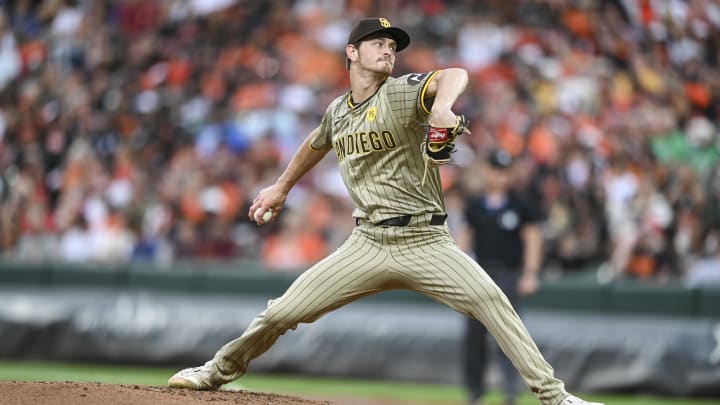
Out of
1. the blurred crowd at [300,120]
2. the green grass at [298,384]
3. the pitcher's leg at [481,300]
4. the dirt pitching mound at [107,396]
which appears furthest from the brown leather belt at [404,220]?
the blurred crowd at [300,120]

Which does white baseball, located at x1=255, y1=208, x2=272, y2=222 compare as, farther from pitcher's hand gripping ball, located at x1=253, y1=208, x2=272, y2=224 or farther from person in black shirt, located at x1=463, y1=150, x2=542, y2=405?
person in black shirt, located at x1=463, y1=150, x2=542, y2=405

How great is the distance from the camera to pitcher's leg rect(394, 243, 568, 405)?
5113 mm

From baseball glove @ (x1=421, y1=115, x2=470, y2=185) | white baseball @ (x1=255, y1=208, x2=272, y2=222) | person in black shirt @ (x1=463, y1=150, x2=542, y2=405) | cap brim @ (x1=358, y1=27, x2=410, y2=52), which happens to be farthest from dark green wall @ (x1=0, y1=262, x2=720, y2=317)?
baseball glove @ (x1=421, y1=115, x2=470, y2=185)

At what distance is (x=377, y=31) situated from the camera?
526 cm

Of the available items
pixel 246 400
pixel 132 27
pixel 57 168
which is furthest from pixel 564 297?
pixel 132 27

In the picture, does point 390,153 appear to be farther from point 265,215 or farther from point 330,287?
point 265,215

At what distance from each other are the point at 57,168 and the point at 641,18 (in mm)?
8332

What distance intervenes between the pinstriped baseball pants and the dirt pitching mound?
14.6 inches

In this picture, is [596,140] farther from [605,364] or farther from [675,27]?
[605,364]

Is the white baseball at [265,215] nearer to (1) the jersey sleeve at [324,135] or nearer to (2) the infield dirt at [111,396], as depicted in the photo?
(1) the jersey sleeve at [324,135]

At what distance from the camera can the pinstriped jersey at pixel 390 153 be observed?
5.14 meters

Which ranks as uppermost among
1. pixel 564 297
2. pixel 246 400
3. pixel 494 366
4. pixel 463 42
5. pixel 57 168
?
pixel 463 42

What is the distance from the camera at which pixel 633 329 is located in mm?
9867

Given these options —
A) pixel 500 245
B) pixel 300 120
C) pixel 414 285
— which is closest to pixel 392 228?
pixel 414 285
